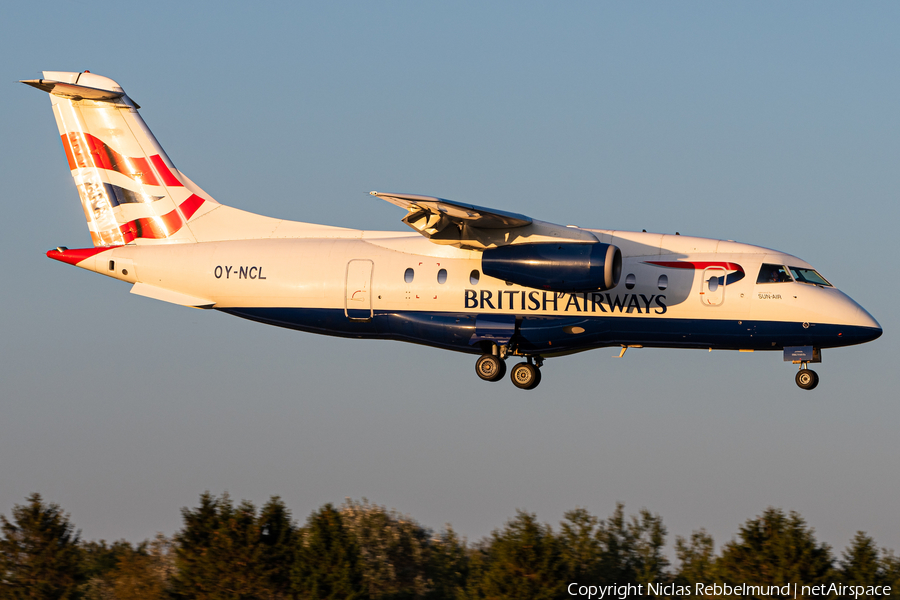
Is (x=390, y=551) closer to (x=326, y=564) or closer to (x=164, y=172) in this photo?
(x=326, y=564)

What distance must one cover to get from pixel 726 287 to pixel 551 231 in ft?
12.7

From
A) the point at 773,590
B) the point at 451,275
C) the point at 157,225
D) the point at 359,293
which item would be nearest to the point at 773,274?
the point at 451,275

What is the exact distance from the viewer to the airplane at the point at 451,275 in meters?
24.0

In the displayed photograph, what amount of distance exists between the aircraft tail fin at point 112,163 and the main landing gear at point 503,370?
796cm

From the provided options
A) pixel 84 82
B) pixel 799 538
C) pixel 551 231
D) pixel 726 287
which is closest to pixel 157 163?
pixel 84 82

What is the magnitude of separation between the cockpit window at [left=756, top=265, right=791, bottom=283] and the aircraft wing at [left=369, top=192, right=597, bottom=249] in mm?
3574

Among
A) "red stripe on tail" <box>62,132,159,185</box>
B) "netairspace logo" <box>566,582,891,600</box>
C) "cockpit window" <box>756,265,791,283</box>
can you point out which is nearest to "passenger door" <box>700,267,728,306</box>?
"cockpit window" <box>756,265,791,283</box>

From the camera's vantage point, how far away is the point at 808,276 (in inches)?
955

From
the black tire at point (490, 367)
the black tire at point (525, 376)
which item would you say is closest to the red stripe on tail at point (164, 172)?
the black tire at point (490, 367)

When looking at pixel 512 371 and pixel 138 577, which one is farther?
pixel 138 577

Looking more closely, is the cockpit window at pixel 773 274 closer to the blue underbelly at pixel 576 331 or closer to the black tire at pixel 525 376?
the blue underbelly at pixel 576 331

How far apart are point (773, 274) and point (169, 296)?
1369 centimetres

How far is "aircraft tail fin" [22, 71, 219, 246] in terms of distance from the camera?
27938 mm

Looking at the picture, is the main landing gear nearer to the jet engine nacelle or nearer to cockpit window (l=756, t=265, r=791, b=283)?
the jet engine nacelle
